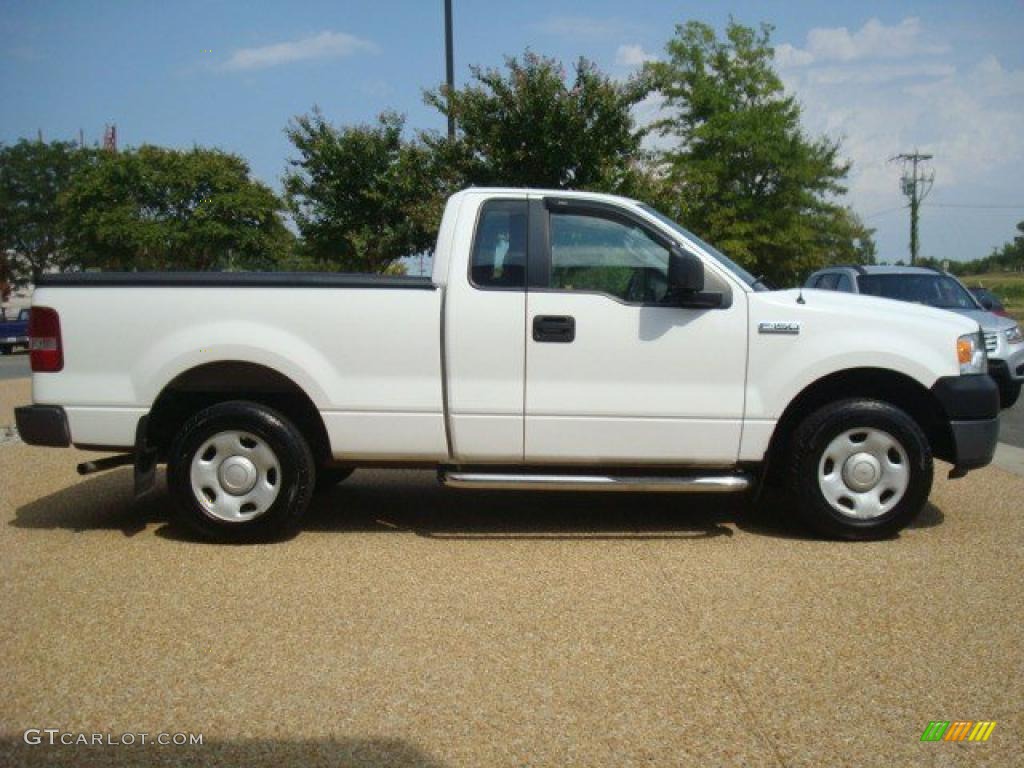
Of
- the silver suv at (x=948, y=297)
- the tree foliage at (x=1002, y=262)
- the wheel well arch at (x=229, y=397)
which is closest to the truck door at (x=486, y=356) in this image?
the wheel well arch at (x=229, y=397)

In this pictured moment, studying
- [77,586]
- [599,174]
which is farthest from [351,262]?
[77,586]

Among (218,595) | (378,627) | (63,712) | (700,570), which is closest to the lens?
(63,712)

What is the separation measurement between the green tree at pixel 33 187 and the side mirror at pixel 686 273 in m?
45.2

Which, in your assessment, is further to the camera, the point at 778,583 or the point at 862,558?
the point at 862,558

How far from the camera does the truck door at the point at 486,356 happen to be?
5113 mm

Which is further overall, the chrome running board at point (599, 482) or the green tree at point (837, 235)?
the green tree at point (837, 235)

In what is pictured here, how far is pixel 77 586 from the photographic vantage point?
179 inches

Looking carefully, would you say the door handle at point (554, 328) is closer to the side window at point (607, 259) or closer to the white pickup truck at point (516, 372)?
the white pickup truck at point (516, 372)

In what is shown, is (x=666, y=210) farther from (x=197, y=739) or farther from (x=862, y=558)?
(x=197, y=739)

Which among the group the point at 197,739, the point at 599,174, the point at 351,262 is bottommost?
the point at 197,739

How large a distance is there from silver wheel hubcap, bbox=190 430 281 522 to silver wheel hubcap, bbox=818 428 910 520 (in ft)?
10.5

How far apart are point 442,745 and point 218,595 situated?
189 cm

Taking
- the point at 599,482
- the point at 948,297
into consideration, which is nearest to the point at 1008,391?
the point at 948,297

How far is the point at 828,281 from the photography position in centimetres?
1227
